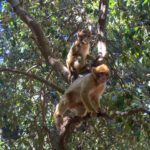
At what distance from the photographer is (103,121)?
7699 mm

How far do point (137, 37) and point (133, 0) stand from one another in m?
2.36

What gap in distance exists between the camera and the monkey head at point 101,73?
520cm

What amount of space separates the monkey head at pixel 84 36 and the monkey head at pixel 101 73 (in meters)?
2.22

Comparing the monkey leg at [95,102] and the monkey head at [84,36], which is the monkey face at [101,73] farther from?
the monkey head at [84,36]

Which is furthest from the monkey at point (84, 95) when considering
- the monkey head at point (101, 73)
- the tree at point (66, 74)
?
the tree at point (66, 74)

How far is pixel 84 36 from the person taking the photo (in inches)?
302

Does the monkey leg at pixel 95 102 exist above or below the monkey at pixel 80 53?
below

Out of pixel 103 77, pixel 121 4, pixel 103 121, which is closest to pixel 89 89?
pixel 103 77

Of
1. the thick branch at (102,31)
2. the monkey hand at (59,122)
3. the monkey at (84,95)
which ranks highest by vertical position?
the thick branch at (102,31)

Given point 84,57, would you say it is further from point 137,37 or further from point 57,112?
point 57,112

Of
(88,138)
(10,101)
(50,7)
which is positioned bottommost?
(88,138)

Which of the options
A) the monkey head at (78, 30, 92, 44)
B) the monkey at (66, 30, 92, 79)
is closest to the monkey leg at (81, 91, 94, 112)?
the monkey at (66, 30, 92, 79)

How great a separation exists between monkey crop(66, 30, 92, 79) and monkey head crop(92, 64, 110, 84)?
1.59m

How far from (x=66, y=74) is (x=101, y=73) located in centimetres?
96
